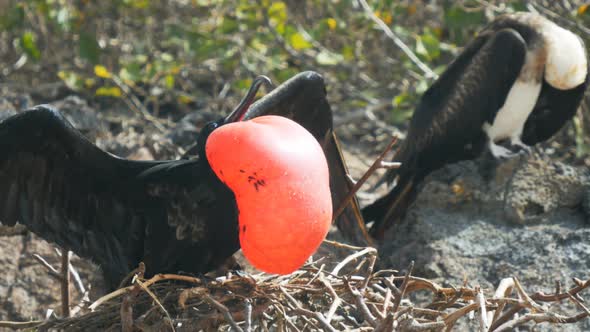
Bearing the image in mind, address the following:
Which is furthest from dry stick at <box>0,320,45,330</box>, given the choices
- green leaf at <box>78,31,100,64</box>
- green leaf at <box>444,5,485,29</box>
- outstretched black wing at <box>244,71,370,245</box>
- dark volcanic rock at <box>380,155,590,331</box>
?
green leaf at <box>444,5,485,29</box>

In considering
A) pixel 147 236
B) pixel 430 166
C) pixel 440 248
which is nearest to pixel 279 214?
pixel 147 236

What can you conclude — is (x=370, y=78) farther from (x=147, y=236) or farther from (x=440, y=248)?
(x=147, y=236)

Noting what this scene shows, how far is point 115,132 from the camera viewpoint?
4633 millimetres

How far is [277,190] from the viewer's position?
190 cm

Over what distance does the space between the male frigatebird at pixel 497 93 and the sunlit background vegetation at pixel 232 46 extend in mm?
291

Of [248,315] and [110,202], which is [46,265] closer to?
[110,202]

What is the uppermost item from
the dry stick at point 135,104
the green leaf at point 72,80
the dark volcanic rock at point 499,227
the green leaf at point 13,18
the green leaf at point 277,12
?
the green leaf at point 277,12

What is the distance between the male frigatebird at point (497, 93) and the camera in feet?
12.6

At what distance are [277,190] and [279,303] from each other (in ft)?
1.62

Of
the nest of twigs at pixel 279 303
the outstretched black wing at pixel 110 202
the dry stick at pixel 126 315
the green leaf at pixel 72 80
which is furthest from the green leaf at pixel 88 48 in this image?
the dry stick at pixel 126 315

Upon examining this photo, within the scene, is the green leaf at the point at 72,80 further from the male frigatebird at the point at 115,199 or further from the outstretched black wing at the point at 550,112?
the outstretched black wing at the point at 550,112

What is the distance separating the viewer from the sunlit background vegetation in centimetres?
448

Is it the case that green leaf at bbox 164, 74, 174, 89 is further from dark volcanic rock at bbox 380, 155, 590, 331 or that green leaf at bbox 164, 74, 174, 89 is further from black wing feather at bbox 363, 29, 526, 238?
dark volcanic rock at bbox 380, 155, 590, 331

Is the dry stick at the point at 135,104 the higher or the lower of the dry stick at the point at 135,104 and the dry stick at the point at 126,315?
the lower
